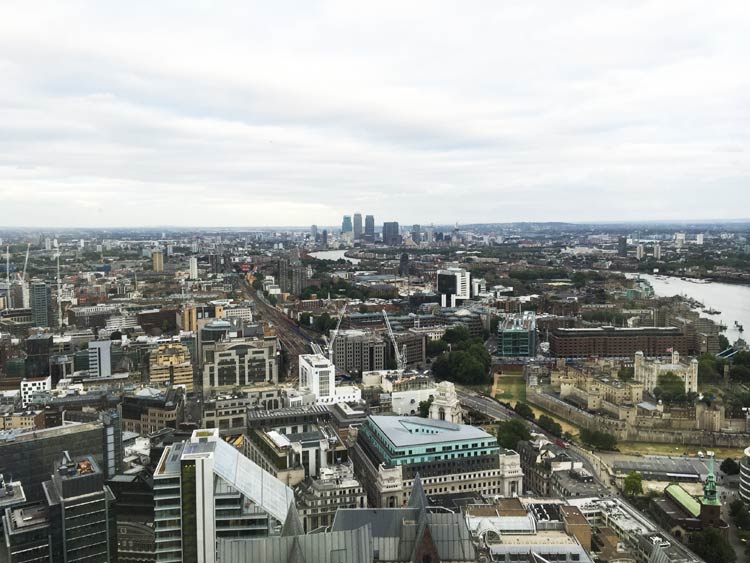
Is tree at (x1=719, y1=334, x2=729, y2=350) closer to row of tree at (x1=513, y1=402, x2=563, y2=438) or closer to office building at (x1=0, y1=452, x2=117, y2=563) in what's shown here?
row of tree at (x1=513, y1=402, x2=563, y2=438)

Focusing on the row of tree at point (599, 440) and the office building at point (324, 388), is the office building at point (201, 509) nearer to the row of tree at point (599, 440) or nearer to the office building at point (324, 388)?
the office building at point (324, 388)

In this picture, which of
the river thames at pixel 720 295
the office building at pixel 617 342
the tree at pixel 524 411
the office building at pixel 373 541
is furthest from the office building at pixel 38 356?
the river thames at pixel 720 295

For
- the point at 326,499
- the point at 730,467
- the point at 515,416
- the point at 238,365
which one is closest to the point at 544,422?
the point at 515,416

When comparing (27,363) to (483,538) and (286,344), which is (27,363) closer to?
(286,344)

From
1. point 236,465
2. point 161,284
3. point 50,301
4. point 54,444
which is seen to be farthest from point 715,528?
point 161,284

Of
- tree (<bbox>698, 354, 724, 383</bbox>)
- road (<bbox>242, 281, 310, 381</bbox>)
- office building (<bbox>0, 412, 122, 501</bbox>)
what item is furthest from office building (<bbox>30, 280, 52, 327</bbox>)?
tree (<bbox>698, 354, 724, 383</bbox>)
